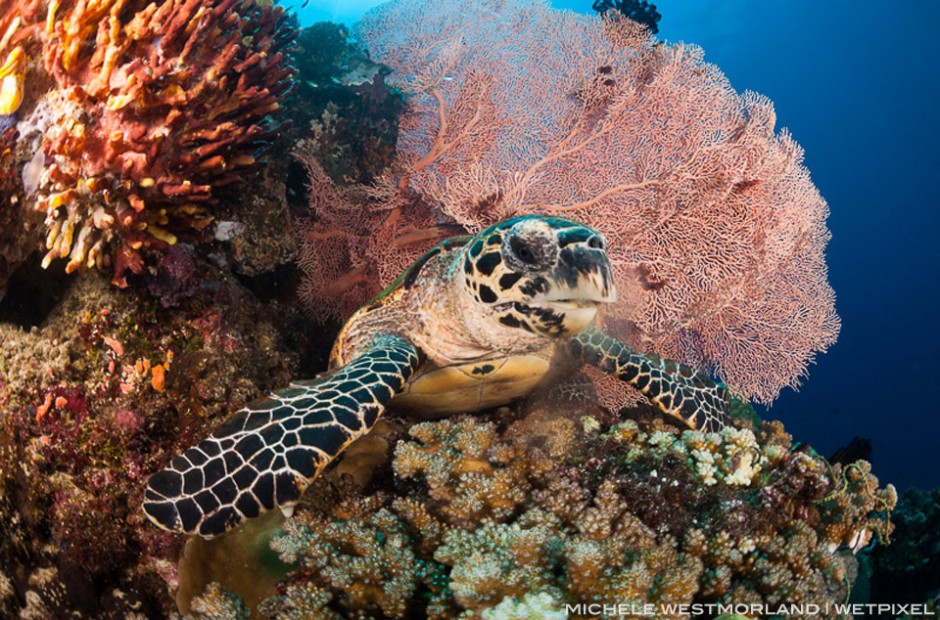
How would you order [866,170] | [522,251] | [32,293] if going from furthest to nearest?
[866,170], [32,293], [522,251]

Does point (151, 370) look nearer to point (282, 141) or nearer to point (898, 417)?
point (282, 141)

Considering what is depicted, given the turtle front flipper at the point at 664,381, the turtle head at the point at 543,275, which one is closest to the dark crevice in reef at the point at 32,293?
the turtle head at the point at 543,275

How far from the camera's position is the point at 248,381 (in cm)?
248

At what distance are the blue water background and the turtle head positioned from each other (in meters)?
50.0

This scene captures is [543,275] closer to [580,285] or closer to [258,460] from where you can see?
[580,285]

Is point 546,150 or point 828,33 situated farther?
point 828,33

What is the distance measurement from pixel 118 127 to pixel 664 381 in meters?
3.17

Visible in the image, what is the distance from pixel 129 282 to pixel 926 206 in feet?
236

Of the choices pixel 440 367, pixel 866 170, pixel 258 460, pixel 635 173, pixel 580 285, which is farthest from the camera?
pixel 866 170

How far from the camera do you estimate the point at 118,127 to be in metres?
2.21

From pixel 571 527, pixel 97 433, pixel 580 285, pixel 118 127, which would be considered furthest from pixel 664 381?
pixel 118 127

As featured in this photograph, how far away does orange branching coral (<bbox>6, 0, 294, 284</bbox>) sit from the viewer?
2.18 m

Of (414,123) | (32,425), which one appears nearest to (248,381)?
(32,425)

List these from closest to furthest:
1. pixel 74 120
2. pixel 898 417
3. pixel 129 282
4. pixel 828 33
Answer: pixel 74 120, pixel 129 282, pixel 898 417, pixel 828 33
